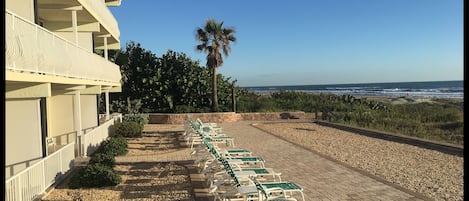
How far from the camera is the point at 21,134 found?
28.4ft

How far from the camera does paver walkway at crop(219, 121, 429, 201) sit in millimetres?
7203

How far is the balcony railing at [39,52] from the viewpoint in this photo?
5715 millimetres

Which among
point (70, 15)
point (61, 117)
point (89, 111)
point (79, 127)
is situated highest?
point (70, 15)

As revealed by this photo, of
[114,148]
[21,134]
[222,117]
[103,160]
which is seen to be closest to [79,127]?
[114,148]

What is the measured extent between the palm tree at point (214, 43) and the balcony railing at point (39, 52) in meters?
15.2

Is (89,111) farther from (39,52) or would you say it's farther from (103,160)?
(39,52)

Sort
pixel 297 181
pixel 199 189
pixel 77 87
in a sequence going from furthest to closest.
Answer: pixel 77 87, pixel 297 181, pixel 199 189

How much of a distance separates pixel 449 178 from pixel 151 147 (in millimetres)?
9526

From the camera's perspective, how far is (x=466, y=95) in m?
3.22

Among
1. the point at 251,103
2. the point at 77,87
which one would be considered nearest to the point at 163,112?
the point at 251,103

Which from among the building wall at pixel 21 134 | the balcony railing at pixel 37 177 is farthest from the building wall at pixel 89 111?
the balcony railing at pixel 37 177

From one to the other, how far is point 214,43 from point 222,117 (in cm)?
540

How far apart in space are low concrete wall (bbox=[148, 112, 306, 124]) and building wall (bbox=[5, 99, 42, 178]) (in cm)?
1437

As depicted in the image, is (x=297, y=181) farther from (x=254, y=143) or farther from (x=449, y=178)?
(x=254, y=143)
